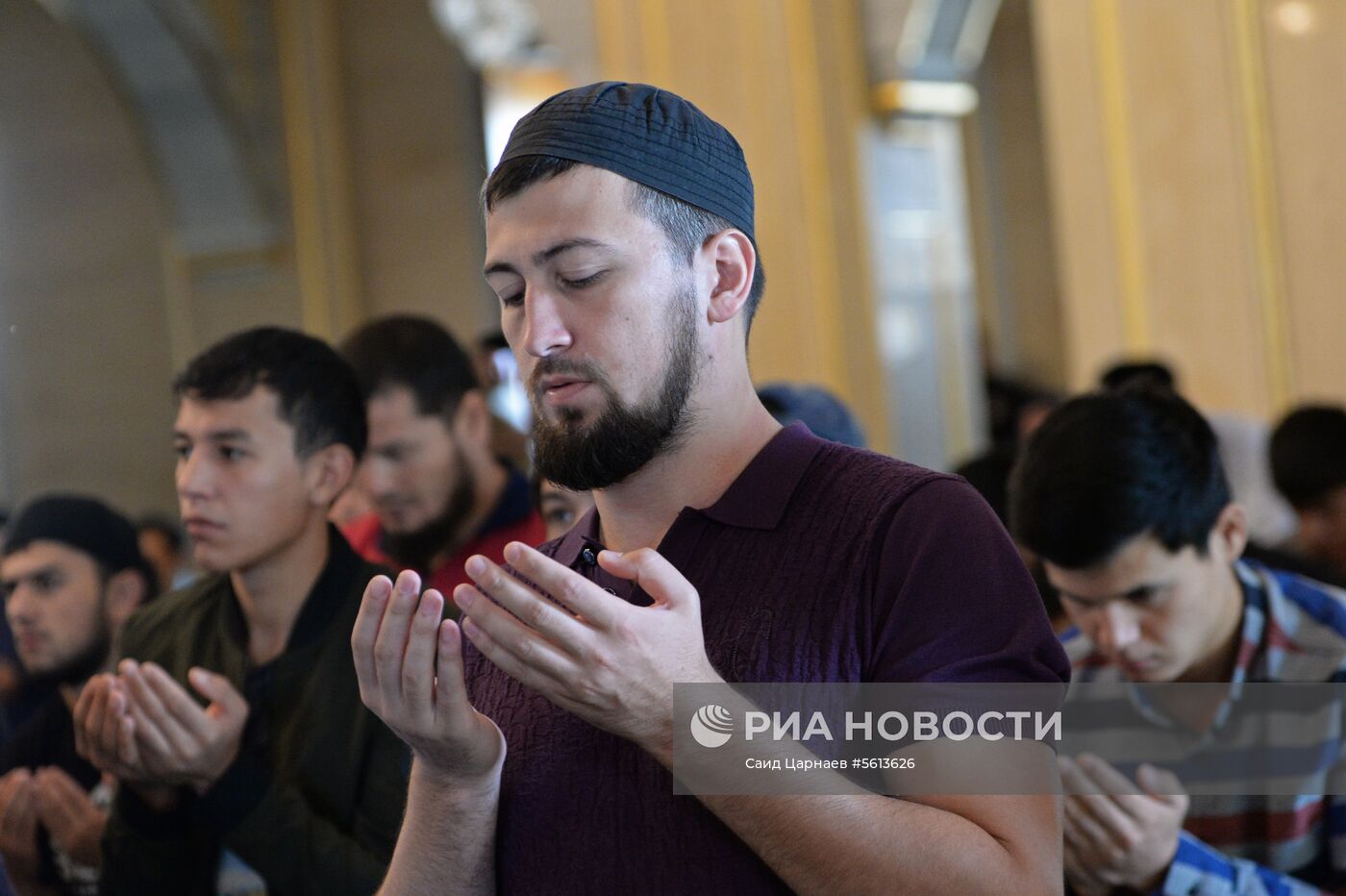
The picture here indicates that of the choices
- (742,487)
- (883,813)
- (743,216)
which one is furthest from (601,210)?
(883,813)

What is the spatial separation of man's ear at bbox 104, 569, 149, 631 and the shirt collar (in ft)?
7.15

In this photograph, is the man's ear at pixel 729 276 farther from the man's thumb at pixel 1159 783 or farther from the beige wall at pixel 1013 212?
the beige wall at pixel 1013 212

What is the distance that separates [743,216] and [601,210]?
0.19m

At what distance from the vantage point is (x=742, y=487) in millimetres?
1471

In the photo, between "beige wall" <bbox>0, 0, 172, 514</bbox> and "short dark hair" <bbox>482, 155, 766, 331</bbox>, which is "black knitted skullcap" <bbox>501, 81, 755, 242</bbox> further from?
"beige wall" <bbox>0, 0, 172, 514</bbox>

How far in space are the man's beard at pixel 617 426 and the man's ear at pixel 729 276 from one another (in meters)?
0.05

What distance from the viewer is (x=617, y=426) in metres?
1.45

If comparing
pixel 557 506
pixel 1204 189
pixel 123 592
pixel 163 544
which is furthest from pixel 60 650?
pixel 1204 189

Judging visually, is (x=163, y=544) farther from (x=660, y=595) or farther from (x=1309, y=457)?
(x=660, y=595)

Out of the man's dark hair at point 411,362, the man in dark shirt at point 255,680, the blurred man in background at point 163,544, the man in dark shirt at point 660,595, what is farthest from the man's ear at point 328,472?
the blurred man in background at point 163,544

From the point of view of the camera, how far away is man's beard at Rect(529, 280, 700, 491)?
4.77 feet

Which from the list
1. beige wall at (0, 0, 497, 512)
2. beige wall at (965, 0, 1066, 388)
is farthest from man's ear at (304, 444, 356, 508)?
beige wall at (965, 0, 1066, 388)

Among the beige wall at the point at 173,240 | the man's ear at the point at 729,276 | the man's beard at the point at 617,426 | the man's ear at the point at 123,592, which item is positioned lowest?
the man's ear at the point at 123,592

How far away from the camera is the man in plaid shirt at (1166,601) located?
2.08 meters
